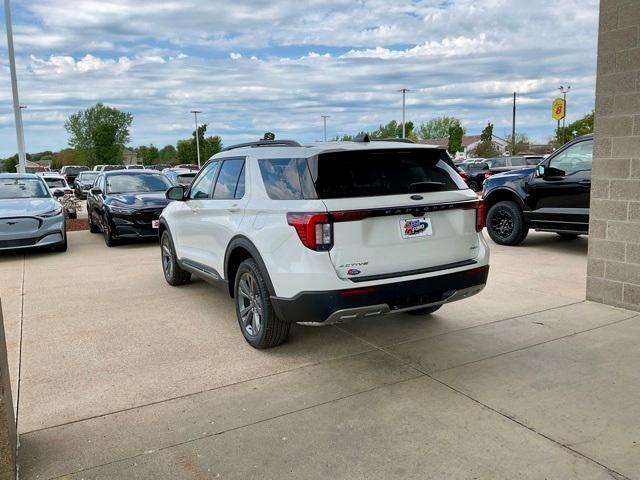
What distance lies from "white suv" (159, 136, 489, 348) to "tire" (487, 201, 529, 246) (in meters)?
5.61

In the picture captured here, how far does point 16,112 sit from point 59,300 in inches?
688

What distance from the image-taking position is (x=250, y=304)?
4.87m

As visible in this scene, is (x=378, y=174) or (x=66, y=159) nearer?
(x=378, y=174)

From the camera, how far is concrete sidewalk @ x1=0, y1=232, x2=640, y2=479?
3.09m

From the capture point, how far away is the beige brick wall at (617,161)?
5473mm

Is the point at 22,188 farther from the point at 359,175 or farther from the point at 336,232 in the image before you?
the point at 336,232

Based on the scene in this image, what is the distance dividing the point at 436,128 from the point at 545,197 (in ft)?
339

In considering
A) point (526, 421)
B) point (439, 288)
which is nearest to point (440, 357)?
point (439, 288)

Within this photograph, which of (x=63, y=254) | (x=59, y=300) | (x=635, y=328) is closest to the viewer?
(x=635, y=328)

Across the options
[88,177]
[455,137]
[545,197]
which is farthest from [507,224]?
[455,137]

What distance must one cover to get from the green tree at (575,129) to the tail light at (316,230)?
6035cm

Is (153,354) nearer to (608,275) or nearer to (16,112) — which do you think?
(608,275)

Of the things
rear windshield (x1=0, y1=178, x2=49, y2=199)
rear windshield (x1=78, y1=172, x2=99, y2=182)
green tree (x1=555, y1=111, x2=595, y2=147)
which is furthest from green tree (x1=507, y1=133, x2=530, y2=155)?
rear windshield (x1=0, y1=178, x2=49, y2=199)

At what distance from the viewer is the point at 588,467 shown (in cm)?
297
